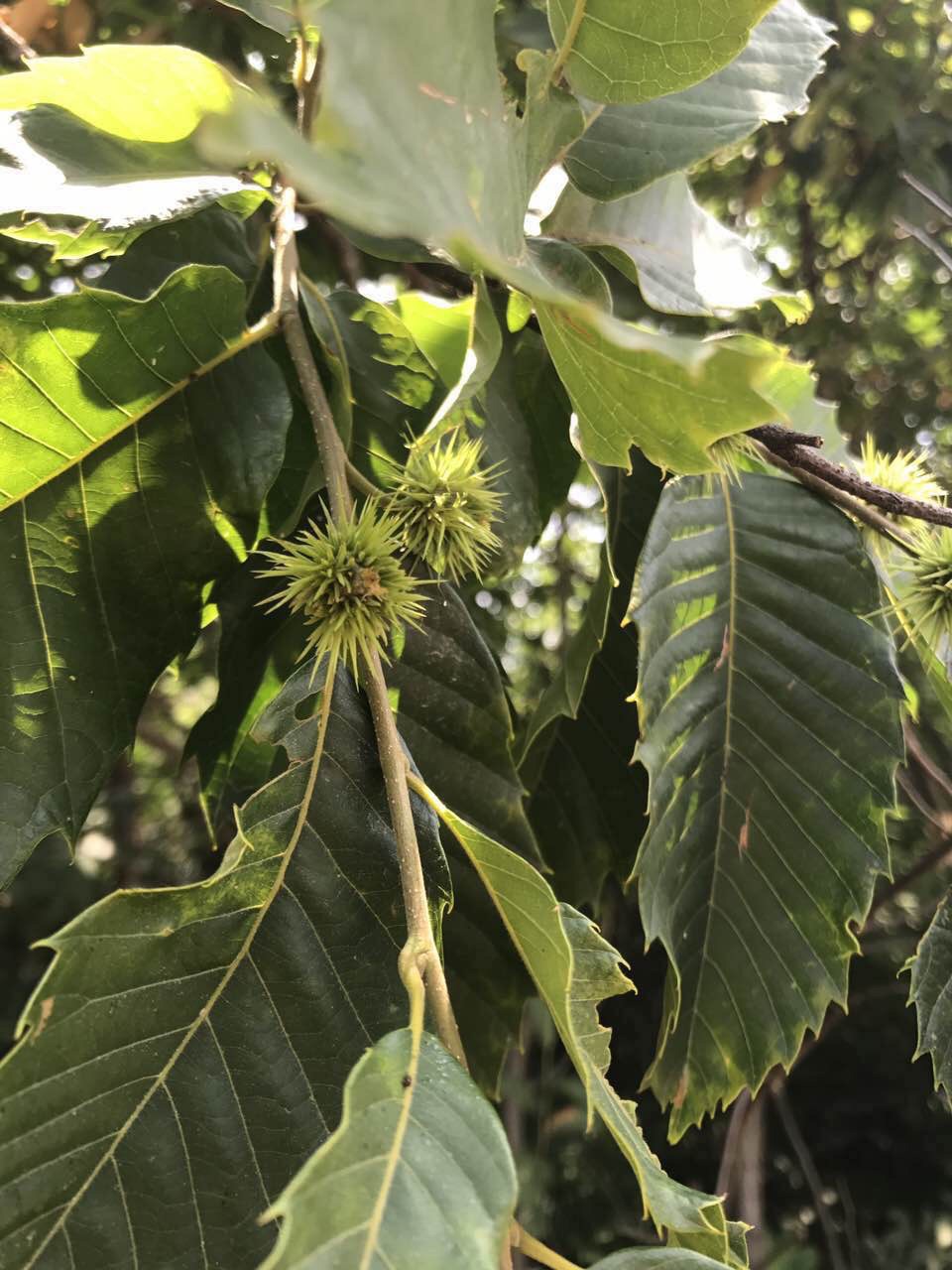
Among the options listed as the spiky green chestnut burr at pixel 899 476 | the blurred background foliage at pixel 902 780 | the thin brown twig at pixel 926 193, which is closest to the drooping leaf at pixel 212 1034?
the spiky green chestnut burr at pixel 899 476

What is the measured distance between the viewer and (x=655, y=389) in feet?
1.44

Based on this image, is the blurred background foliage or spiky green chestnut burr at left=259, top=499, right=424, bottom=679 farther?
the blurred background foliage

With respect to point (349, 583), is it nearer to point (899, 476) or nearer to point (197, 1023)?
point (197, 1023)

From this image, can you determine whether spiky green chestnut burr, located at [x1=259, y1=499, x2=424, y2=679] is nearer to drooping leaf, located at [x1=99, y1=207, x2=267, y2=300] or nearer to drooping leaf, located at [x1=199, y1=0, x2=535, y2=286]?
drooping leaf, located at [x1=199, y1=0, x2=535, y2=286]

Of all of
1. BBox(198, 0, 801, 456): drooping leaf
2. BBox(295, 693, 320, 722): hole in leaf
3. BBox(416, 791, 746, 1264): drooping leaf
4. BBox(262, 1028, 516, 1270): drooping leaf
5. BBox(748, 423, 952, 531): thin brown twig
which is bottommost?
BBox(295, 693, 320, 722): hole in leaf

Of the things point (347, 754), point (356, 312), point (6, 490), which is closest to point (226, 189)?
point (356, 312)

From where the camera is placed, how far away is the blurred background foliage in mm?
2107

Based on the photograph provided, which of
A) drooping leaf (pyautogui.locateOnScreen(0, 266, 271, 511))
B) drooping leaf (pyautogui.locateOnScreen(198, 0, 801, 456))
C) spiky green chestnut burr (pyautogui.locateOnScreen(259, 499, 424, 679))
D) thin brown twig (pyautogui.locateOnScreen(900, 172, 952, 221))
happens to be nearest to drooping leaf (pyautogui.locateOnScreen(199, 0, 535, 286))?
drooping leaf (pyautogui.locateOnScreen(198, 0, 801, 456))

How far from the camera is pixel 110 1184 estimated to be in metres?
0.55

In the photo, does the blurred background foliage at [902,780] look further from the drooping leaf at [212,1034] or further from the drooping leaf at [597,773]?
the drooping leaf at [212,1034]

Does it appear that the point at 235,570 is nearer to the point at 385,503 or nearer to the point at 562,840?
the point at 385,503

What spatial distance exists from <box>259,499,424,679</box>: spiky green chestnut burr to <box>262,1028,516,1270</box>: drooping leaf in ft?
0.90

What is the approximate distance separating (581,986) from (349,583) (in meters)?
0.29

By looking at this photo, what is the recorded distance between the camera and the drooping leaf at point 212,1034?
21.0 inches
